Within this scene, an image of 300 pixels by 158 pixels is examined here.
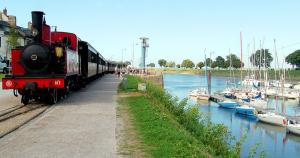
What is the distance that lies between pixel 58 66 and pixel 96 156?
1086cm

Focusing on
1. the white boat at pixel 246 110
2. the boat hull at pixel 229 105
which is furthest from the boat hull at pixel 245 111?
the boat hull at pixel 229 105

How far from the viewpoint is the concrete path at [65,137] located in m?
8.11

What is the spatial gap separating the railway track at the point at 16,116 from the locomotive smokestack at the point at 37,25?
3.07 metres

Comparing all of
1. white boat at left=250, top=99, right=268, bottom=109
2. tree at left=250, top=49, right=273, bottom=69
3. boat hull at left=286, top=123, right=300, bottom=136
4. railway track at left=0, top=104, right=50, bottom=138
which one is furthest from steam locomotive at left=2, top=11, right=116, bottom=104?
tree at left=250, top=49, right=273, bottom=69

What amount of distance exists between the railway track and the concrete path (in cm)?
27

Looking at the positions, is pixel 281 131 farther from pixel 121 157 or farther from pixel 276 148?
pixel 121 157

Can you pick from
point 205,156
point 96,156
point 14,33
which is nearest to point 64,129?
point 96,156

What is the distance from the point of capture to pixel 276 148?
30547 millimetres

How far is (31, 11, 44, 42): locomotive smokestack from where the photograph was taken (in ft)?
57.5

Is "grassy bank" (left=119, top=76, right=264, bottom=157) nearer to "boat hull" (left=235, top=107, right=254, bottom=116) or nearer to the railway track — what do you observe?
the railway track

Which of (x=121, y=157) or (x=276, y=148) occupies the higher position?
(x=121, y=157)

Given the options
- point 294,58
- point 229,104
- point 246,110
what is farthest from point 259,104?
point 294,58

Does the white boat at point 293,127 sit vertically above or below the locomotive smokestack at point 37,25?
below

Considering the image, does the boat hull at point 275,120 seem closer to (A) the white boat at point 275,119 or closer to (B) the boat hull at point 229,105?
(A) the white boat at point 275,119
